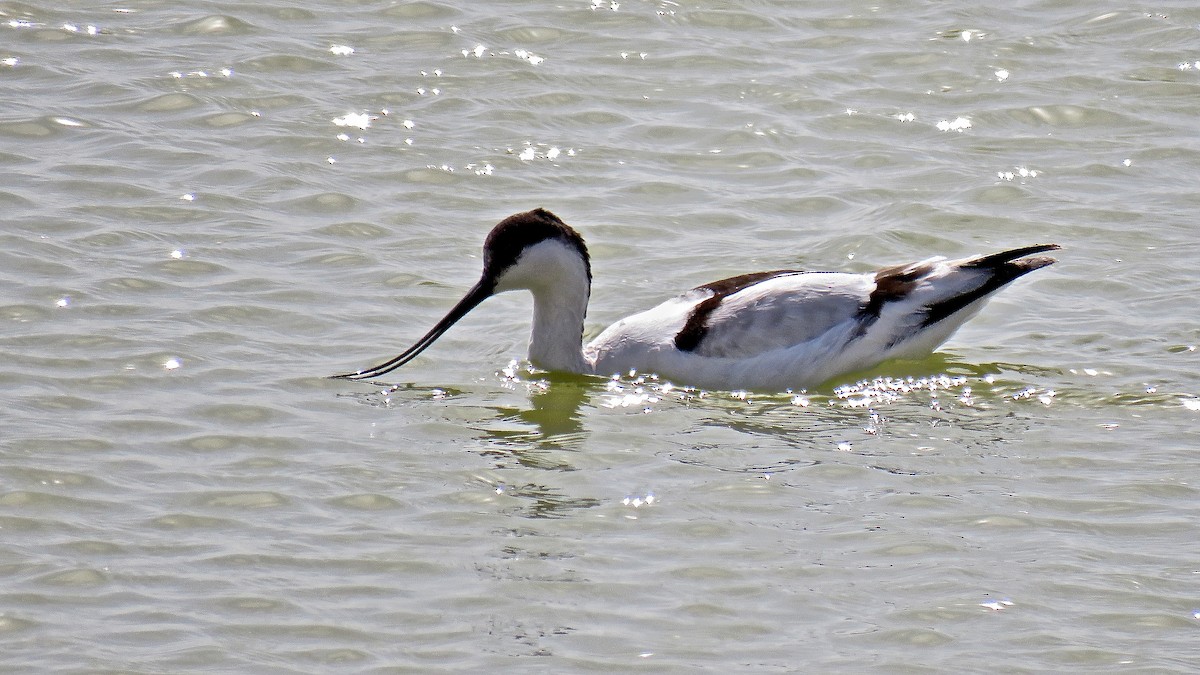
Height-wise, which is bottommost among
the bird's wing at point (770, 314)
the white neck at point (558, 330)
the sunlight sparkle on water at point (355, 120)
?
the white neck at point (558, 330)

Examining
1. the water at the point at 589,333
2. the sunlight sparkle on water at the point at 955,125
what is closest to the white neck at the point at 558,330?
the water at the point at 589,333

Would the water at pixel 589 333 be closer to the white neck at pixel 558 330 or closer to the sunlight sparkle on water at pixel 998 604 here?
the sunlight sparkle on water at pixel 998 604

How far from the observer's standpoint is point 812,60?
1398cm

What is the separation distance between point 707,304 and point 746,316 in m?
0.23

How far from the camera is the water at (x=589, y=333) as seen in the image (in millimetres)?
6844

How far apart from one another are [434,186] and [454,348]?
2.06 meters

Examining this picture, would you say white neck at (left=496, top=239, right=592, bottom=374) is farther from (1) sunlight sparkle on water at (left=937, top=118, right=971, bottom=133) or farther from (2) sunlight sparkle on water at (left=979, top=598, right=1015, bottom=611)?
(1) sunlight sparkle on water at (left=937, top=118, right=971, bottom=133)

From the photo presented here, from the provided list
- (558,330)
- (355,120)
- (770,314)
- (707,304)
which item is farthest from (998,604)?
(355,120)

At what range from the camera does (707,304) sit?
9906 mm

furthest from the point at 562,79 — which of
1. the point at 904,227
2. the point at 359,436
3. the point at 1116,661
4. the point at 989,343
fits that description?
the point at 1116,661

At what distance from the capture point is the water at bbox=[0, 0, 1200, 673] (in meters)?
6.84

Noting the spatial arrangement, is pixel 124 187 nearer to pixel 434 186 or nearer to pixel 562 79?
pixel 434 186

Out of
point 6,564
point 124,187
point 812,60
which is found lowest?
point 6,564

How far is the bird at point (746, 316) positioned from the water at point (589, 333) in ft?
0.64
